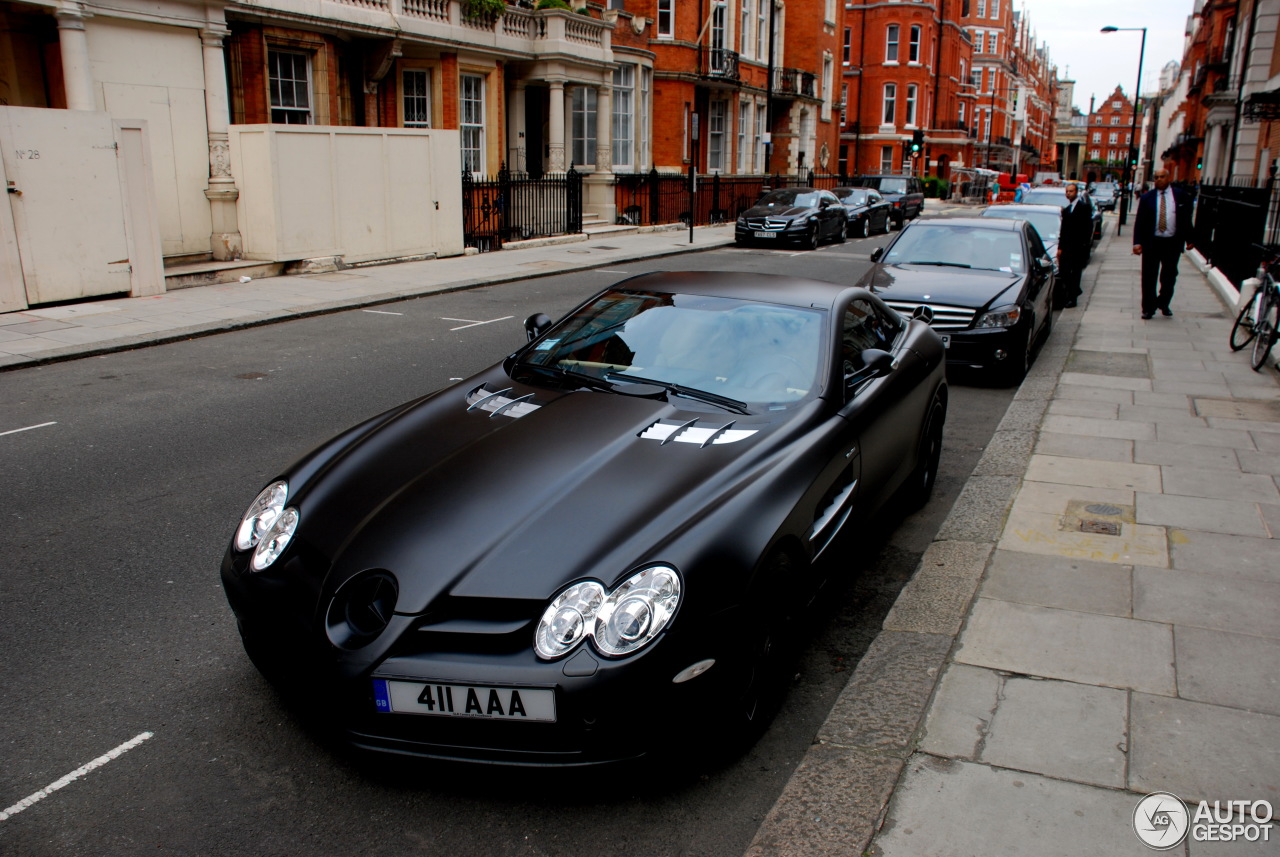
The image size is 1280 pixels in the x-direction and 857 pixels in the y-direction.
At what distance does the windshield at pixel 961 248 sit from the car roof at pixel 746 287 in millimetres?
5785

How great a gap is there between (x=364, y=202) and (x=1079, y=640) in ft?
53.1

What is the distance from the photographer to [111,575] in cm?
472

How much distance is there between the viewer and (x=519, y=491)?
3.38m

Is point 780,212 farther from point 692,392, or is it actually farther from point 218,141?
point 692,392

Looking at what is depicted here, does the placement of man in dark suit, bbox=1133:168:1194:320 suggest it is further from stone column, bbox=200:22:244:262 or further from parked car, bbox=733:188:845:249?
stone column, bbox=200:22:244:262

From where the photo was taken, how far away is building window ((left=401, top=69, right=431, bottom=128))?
2266cm

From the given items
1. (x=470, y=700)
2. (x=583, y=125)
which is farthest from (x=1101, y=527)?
(x=583, y=125)

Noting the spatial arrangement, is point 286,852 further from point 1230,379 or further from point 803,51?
point 803,51

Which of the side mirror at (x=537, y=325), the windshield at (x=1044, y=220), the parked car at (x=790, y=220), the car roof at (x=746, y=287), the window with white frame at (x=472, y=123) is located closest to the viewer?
the car roof at (x=746, y=287)

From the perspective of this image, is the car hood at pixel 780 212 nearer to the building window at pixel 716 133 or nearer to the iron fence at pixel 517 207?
the iron fence at pixel 517 207

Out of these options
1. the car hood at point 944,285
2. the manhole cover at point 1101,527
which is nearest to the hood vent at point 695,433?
the manhole cover at point 1101,527

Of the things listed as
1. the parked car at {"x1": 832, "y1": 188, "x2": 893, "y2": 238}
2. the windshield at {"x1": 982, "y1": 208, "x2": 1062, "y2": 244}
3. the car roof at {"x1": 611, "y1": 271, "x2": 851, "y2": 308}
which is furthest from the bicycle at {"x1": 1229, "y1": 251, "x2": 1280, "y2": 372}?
the parked car at {"x1": 832, "y1": 188, "x2": 893, "y2": 238}

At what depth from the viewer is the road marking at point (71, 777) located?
2.99 metres

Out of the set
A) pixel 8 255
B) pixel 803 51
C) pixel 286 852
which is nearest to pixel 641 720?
pixel 286 852
